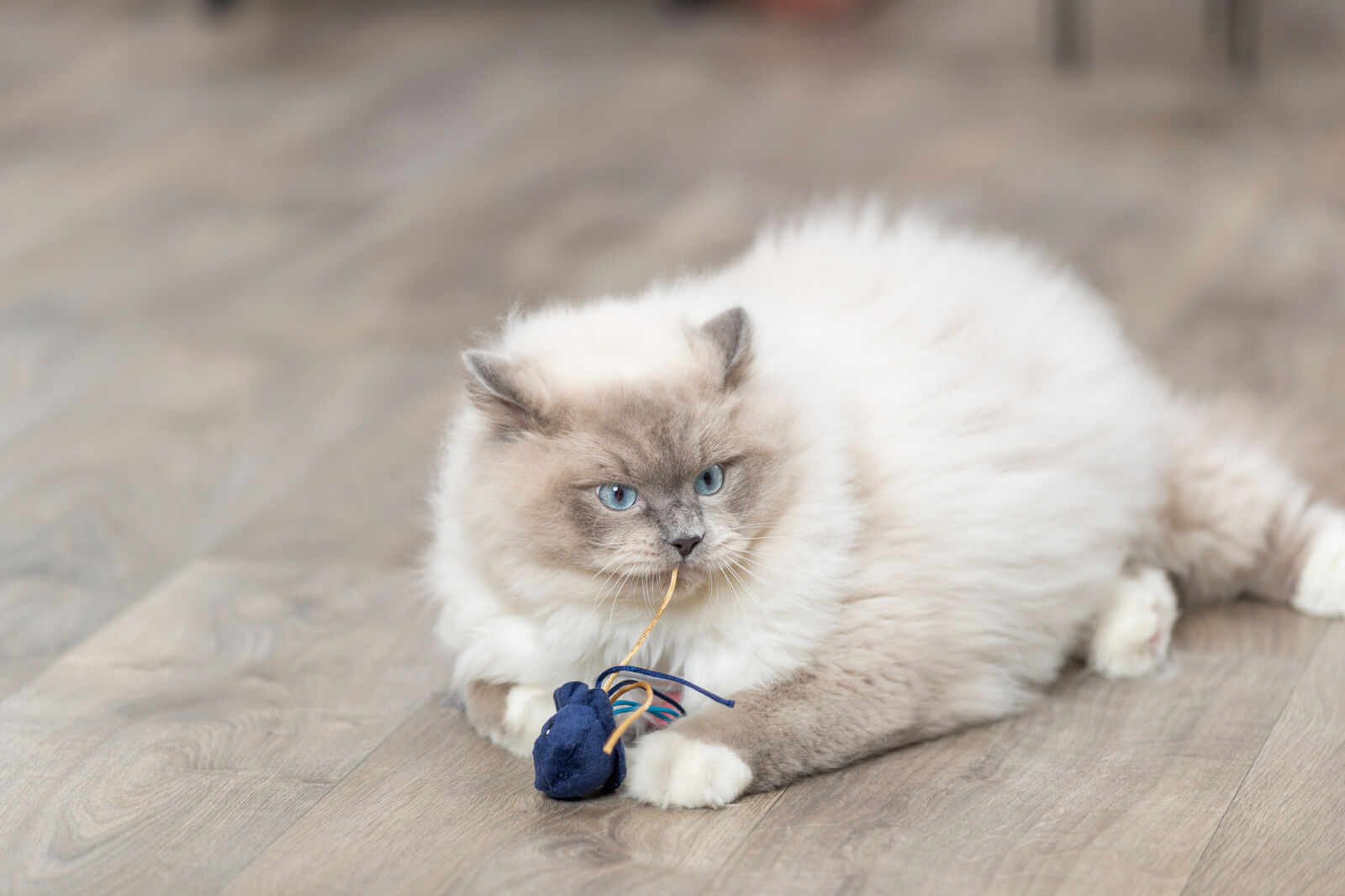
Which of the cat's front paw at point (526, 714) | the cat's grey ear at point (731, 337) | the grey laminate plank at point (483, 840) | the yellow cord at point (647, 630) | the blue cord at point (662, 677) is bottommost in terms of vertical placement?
the grey laminate plank at point (483, 840)

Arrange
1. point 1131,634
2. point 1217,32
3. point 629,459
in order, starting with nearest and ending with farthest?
1. point 629,459
2. point 1131,634
3. point 1217,32

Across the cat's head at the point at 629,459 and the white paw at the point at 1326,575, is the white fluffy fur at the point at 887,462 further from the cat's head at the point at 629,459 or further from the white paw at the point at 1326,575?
the white paw at the point at 1326,575

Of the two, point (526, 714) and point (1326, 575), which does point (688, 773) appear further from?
point (1326, 575)

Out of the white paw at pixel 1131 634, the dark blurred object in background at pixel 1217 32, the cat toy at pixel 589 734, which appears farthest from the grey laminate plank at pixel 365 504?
the dark blurred object in background at pixel 1217 32

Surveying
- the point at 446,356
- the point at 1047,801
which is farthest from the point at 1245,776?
the point at 446,356

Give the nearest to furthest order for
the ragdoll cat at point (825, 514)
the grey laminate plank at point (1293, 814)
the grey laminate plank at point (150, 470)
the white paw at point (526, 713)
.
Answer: the grey laminate plank at point (1293, 814) → the ragdoll cat at point (825, 514) → the white paw at point (526, 713) → the grey laminate plank at point (150, 470)

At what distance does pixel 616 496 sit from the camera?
139cm

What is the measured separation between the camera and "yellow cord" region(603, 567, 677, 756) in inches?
55.3

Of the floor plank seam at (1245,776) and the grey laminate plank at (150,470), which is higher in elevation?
the floor plank seam at (1245,776)

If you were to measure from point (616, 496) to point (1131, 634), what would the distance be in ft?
2.09

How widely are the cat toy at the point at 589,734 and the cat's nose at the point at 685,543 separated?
0.10ft

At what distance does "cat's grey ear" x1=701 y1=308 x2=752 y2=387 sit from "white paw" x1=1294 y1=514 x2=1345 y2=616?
782 millimetres

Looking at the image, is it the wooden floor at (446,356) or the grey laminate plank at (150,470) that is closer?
the wooden floor at (446,356)

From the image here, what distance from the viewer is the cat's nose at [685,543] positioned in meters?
1.37
